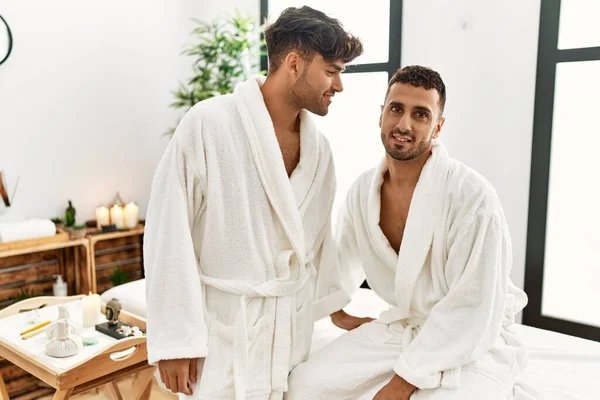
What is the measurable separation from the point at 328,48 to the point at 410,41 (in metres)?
1.68

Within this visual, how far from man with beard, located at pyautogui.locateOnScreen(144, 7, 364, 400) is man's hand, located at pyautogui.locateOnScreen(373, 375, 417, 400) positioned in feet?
0.88

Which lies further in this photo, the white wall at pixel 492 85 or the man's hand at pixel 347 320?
the white wall at pixel 492 85

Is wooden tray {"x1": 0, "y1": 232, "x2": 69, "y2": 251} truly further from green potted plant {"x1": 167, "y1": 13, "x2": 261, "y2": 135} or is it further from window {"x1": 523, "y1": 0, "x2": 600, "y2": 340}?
window {"x1": 523, "y1": 0, "x2": 600, "y2": 340}

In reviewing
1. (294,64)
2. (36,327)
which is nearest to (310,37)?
(294,64)

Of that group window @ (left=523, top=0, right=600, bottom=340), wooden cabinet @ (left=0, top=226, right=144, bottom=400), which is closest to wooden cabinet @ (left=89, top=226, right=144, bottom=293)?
wooden cabinet @ (left=0, top=226, right=144, bottom=400)

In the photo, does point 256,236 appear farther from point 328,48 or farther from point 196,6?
point 196,6

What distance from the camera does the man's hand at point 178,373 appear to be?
51.2 inches

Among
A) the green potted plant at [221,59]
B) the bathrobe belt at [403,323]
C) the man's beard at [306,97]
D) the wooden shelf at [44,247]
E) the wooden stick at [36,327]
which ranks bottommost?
the wooden stick at [36,327]

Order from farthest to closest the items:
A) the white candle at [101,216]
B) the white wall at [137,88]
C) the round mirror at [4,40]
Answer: the white candle at [101,216] < the round mirror at [4,40] < the white wall at [137,88]

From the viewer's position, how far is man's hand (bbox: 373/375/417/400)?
1.33m

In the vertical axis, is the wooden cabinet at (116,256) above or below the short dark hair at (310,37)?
below

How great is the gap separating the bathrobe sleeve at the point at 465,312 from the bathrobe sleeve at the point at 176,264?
0.56 meters

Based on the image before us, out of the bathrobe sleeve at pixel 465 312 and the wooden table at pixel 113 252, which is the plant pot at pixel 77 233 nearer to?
the wooden table at pixel 113 252

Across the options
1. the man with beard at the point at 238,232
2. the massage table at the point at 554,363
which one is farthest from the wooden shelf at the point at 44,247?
the man with beard at the point at 238,232
